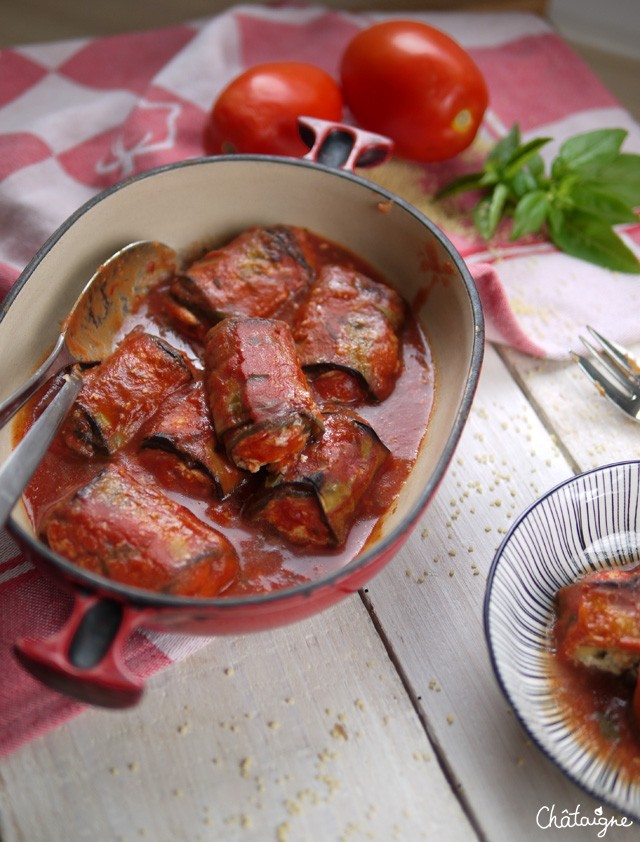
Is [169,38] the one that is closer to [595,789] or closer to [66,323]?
[66,323]

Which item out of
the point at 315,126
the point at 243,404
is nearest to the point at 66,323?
the point at 243,404

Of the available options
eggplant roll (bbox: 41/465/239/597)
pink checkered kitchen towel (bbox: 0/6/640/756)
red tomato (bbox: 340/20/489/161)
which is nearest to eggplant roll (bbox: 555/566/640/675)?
eggplant roll (bbox: 41/465/239/597)

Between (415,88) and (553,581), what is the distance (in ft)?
5.24

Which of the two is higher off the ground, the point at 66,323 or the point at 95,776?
the point at 66,323

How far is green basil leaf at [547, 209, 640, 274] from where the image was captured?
8.49 feet

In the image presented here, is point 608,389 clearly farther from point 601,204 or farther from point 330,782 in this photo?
point 330,782

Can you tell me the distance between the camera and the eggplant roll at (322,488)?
1.79m

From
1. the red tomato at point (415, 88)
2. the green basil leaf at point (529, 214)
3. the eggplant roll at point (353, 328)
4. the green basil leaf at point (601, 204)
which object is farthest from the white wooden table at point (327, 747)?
the red tomato at point (415, 88)

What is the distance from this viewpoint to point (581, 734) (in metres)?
1.69

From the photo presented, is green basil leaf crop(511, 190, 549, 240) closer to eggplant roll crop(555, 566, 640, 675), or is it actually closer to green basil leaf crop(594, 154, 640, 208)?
green basil leaf crop(594, 154, 640, 208)

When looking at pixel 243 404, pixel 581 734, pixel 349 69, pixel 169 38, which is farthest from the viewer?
pixel 169 38

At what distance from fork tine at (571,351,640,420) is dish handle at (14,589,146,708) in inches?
58.4

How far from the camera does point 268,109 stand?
255 cm

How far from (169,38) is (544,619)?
2.49m
